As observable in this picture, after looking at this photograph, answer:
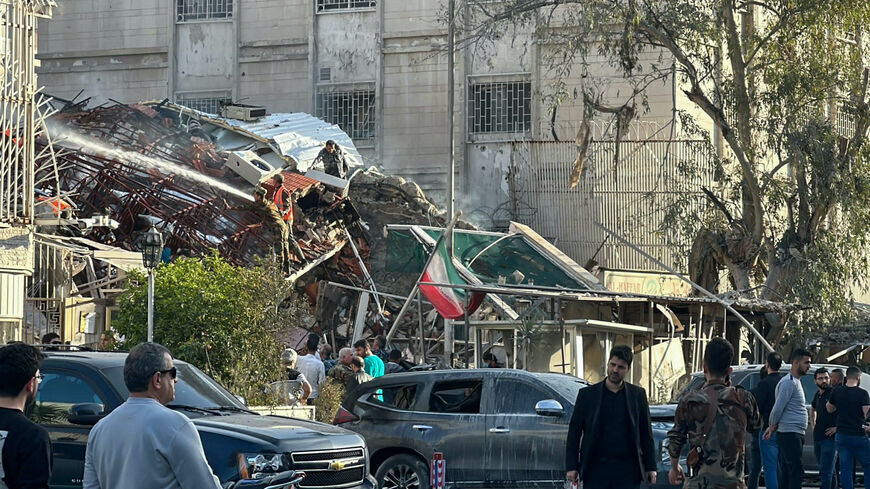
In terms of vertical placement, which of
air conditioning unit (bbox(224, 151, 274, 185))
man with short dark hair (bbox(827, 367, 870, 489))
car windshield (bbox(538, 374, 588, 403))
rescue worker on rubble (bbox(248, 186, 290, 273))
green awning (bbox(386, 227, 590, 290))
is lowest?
man with short dark hair (bbox(827, 367, 870, 489))

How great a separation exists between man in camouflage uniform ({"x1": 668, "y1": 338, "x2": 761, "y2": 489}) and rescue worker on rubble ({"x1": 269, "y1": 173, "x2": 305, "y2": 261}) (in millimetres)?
20636

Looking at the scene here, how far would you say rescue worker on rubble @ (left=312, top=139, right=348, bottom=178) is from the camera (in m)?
33.5

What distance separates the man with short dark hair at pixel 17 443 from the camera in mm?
6215

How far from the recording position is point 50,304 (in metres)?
25.1

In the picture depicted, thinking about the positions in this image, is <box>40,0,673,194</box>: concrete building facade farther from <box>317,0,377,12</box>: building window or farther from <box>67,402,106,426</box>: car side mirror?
<box>67,402,106,426</box>: car side mirror

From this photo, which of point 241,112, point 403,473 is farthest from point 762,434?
point 241,112

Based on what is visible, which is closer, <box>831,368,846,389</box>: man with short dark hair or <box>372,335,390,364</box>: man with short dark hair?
<box>831,368,846,389</box>: man with short dark hair

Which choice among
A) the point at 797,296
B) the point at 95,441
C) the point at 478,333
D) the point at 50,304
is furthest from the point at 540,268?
the point at 95,441

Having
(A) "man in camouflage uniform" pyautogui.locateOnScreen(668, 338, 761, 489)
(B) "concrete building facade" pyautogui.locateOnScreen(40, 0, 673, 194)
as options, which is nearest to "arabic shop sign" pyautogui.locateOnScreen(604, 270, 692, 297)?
(B) "concrete building facade" pyautogui.locateOnScreen(40, 0, 673, 194)

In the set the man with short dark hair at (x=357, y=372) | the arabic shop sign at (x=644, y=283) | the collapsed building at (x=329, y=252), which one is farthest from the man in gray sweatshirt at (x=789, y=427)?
the arabic shop sign at (x=644, y=283)

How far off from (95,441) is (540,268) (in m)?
19.3

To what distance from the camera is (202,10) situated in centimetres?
4081

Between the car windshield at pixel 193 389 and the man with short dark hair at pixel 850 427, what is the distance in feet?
22.7

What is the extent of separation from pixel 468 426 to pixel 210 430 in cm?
413
